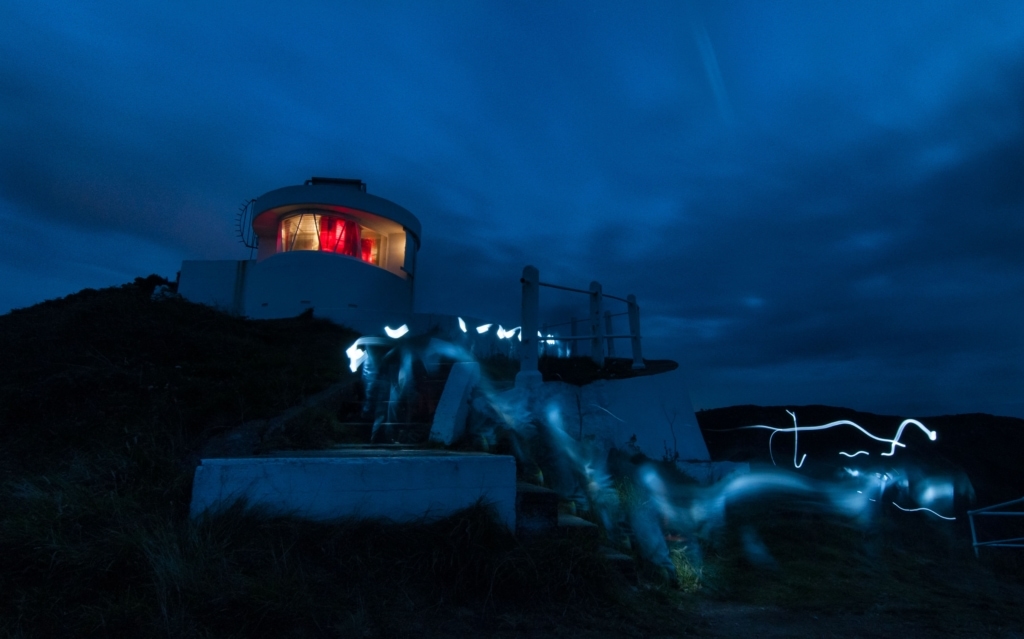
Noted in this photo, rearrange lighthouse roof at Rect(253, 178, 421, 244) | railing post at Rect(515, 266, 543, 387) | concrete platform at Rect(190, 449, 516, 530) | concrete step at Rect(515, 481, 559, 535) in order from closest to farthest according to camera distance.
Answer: concrete platform at Rect(190, 449, 516, 530) → concrete step at Rect(515, 481, 559, 535) → railing post at Rect(515, 266, 543, 387) → lighthouse roof at Rect(253, 178, 421, 244)

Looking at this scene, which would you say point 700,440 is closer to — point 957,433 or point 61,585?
point 61,585

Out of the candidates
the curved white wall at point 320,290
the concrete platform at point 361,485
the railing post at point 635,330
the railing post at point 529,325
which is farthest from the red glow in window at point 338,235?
the concrete platform at point 361,485

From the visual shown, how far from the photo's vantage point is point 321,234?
19016 millimetres

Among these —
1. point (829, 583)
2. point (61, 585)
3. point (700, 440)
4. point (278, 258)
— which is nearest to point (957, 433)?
point (700, 440)

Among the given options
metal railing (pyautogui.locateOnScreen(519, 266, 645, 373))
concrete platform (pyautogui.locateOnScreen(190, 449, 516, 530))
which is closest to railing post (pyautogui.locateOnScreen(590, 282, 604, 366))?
metal railing (pyautogui.locateOnScreen(519, 266, 645, 373))

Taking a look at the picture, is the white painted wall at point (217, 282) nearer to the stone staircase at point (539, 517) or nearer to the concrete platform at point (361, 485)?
the concrete platform at point (361, 485)

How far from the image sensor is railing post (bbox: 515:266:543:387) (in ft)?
23.4

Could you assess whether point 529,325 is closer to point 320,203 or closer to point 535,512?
point 535,512

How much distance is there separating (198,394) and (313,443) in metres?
1.73

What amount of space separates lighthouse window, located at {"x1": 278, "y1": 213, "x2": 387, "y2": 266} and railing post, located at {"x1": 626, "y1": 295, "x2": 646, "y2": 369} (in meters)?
12.4

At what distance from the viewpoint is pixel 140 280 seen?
68.6 feet

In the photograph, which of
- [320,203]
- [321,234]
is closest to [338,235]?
[321,234]

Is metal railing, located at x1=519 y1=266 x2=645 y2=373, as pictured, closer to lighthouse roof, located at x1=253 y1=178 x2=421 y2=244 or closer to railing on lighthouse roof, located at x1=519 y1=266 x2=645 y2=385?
railing on lighthouse roof, located at x1=519 y1=266 x2=645 y2=385

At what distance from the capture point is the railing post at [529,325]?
→ 7121mm
